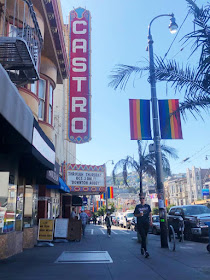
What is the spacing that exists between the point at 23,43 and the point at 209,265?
6.56 m

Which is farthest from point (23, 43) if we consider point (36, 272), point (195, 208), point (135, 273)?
point (195, 208)

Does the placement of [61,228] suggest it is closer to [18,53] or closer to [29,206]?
[29,206]

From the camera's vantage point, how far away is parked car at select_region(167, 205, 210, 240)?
542 inches

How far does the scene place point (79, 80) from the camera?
1750 centimetres

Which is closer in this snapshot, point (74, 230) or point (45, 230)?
point (45, 230)

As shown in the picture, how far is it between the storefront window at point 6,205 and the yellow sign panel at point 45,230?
11.6 feet

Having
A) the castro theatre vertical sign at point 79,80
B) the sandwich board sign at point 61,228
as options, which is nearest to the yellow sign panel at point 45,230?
the sandwich board sign at point 61,228

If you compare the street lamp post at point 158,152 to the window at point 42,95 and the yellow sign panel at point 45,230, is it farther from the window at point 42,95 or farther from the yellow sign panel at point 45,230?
the yellow sign panel at point 45,230

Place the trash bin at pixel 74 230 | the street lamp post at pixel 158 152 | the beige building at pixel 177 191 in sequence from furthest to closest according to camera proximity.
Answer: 1. the beige building at pixel 177 191
2. the trash bin at pixel 74 230
3. the street lamp post at pixel 158 152

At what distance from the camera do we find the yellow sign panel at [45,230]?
40.0 ft

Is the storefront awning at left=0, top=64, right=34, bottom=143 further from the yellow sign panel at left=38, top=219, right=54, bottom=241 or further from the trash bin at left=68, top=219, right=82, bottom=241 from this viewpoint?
the trash bin at left=68, top=219, right=82, bottom=241

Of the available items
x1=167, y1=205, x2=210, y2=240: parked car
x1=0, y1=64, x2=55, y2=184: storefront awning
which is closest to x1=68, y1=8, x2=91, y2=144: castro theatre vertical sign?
x1=167, y1=205, x2=210, y2=240: parked car

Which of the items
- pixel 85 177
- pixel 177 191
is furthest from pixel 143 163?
pixel 177 191

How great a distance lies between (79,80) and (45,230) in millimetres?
8991
